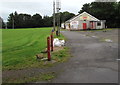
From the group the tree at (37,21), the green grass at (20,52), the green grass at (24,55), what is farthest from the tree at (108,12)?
the tree at (37,21)

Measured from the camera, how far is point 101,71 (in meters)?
5.73

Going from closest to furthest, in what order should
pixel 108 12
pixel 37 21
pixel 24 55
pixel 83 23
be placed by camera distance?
pixel 24 55, pixel 83 23, pixel 108 12, pixel 37 21

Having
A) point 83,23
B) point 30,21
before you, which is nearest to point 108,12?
point 83,23

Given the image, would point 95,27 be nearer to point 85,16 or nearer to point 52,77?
point 85,16

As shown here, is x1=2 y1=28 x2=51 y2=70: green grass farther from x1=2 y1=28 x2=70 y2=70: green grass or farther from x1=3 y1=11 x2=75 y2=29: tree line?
x1=3 y1=11 x2=75 y2=29: tree line

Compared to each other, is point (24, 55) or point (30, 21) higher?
point (30, 21)

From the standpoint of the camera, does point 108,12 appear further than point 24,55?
Yes

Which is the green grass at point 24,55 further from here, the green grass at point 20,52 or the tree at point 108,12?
the tree at point 108,12

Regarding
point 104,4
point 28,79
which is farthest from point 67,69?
point 104,4

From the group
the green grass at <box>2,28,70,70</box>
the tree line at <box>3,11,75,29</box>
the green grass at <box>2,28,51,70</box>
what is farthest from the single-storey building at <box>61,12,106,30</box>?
the tree line at <box>3,11,75,29</box>

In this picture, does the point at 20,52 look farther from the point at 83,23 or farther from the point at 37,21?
the point at 37,21

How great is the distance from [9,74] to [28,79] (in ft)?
3.60

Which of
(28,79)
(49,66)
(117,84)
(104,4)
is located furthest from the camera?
(104,4)

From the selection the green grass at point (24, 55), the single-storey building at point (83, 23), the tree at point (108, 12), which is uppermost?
the tree at point (108, 12)
